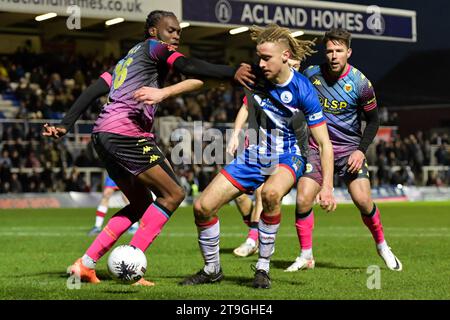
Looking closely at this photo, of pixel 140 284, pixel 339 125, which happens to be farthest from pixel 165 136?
pixel 140 284

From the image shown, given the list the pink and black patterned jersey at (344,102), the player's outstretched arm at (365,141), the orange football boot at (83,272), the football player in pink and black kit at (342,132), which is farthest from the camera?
the pink and black patterned jersey at (344,102)

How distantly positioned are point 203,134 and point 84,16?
21.7 ft

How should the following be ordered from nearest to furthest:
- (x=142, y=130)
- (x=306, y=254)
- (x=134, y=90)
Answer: (x=134, y=90)
(x=142, y=130)
(x=306, y=254)

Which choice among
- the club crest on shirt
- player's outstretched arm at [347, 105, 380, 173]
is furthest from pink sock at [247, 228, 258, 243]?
the club crest on shirt

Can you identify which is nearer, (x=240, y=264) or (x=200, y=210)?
(x=200, y=210)

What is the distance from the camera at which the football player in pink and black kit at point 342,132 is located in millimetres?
9328

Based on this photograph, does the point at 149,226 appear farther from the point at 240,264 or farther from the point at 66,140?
the point at 66,140

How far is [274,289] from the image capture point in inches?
288

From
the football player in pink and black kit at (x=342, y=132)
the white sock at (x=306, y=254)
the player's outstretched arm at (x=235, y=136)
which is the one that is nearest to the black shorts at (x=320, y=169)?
the football player in pink and black kit at (x=342, y=132)

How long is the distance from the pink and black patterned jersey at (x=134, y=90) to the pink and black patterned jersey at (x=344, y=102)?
2.44m

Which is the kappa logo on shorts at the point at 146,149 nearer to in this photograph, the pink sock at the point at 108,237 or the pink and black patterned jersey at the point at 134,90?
the pink and black patterned jersey at the point at 134,90

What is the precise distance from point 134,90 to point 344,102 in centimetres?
282

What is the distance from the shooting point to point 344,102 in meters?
9.51

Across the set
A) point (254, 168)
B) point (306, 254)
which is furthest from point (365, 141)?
point (254, 168)
